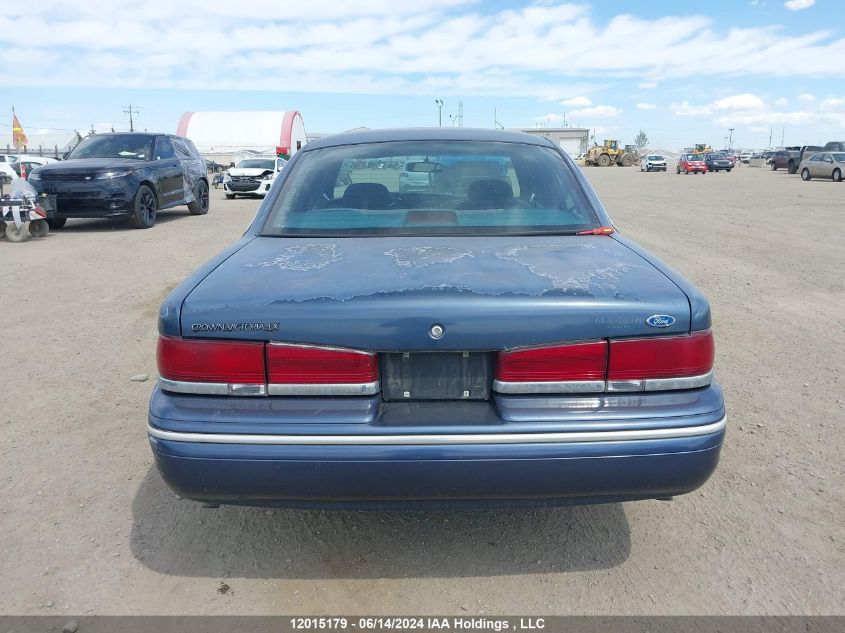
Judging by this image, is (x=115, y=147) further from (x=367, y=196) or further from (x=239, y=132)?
(x=239, y=132)

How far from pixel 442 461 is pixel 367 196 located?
1543 mm

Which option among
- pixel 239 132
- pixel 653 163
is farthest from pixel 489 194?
pixel 653 163

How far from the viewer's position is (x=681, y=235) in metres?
11.9

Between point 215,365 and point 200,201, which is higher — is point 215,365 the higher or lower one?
the higher one

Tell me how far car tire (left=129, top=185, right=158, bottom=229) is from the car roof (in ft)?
32.0

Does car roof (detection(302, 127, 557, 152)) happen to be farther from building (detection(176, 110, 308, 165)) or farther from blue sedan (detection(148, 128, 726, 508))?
building (detection(176, 110, 308, 165))

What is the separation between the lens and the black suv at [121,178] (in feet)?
37.6

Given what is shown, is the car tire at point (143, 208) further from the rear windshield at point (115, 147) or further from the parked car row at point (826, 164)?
the parked car row at point (826, 164)

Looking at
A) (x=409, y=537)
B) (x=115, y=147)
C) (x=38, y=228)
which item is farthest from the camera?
(x=115, y=147)

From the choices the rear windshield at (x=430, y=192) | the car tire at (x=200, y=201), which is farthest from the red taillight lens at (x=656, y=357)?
the car tire at (x=200, y=201)

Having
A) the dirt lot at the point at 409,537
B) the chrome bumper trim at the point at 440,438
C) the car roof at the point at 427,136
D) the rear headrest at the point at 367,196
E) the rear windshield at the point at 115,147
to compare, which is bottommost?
the dirt lot at the point at 409,537

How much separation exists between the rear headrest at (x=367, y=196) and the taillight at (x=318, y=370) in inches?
46.8

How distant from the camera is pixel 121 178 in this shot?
1169 cm

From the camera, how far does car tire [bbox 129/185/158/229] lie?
12.2 metres
